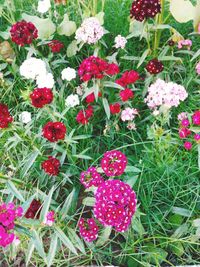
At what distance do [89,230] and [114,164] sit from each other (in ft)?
1.18

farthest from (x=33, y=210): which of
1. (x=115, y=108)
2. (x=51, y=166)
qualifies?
(x=115, y=108)

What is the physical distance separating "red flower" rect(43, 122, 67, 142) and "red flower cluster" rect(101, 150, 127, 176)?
0.27m

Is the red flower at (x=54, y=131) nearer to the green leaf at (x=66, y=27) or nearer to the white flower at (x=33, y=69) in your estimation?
the white flower at (x=33, y=69)

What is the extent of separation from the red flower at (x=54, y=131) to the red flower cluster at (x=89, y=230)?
427 millimetres

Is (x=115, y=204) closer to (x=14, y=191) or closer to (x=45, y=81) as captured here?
(x=14, y=191)

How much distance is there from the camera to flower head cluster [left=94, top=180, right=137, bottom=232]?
1807 mm

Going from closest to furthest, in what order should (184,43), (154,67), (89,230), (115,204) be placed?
1. (115,204)
2. (89,230)
3. (154,67)
4. (184,43)

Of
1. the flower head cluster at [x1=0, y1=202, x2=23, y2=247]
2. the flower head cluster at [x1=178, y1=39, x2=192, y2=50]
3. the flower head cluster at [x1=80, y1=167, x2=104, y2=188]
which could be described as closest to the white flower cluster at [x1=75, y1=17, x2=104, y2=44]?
the flower head cluster at [x1=178, y1=39, x2=192, y2=50]

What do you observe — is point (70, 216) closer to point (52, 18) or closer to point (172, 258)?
point (172, 258)

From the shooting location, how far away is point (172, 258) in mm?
2287

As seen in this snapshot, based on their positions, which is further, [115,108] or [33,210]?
[115,108]

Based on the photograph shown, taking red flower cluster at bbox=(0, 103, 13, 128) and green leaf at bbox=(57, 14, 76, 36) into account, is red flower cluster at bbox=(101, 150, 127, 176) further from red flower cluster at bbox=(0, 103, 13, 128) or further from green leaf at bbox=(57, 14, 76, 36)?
green leaf at bbox=(57, 14, 76, 36)

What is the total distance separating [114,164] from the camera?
2.00 meters

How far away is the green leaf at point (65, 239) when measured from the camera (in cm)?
201
